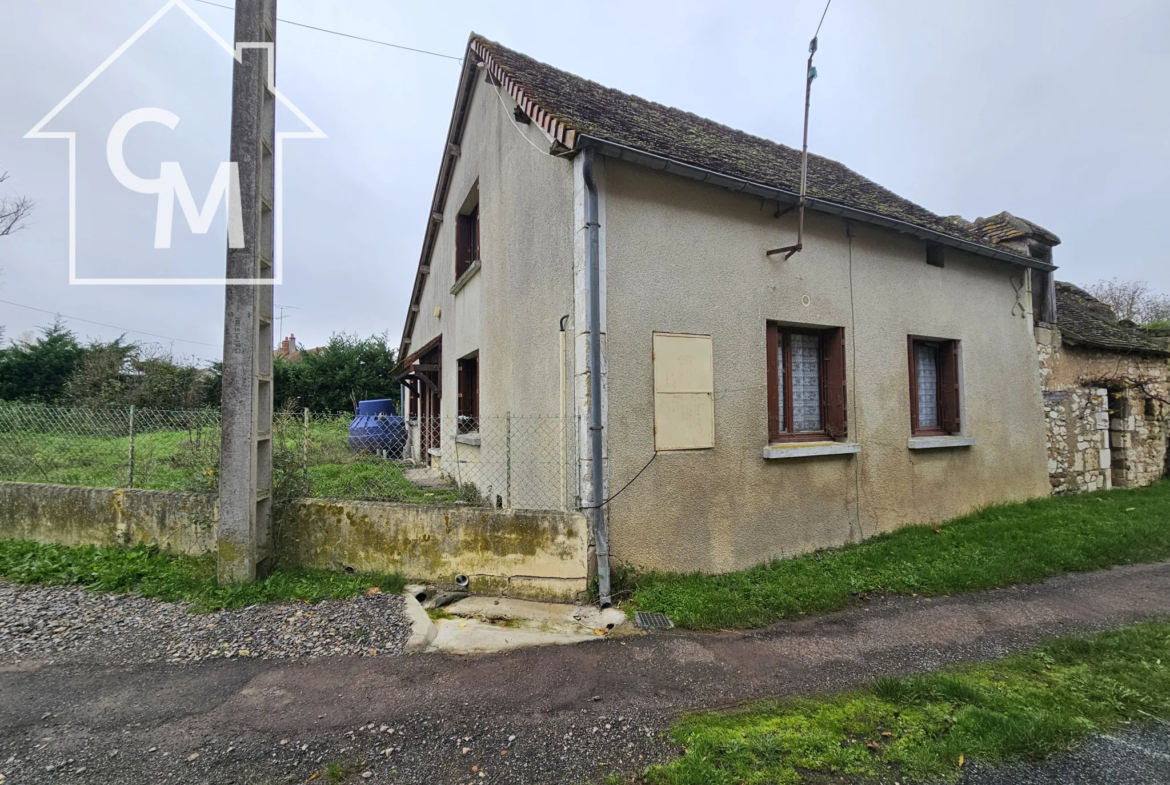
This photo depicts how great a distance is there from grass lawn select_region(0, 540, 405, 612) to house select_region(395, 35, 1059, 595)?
1.92 metres

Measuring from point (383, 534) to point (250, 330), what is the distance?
2299 mm

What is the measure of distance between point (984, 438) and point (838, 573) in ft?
14.4

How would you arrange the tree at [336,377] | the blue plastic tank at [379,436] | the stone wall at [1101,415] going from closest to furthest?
the stone wall at [1101,415] < the blue plastic tank at [379,436] < the tree at [336,377]

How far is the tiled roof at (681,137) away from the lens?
5383 mm

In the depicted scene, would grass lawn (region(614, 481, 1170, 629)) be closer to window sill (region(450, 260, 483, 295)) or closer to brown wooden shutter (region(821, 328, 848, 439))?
brown wooden shutter (region(821, 328, 848, 439))

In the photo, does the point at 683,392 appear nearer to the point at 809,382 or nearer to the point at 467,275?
the point at 809,382

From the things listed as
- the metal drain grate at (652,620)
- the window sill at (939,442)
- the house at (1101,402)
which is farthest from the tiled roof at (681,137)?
the metal drain grate at (652,620)

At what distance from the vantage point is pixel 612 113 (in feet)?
20.6

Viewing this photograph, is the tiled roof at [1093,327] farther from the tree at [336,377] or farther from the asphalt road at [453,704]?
the tree at [336,377]

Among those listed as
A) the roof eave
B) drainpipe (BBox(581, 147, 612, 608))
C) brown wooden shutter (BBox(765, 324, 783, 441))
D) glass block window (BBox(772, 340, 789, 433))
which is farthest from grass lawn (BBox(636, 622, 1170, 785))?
the roof eave

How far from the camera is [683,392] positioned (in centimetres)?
520

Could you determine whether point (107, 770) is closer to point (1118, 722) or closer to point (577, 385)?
point (577, 385)

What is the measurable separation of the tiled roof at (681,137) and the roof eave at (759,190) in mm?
95

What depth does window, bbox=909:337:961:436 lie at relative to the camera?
7.48 meters
